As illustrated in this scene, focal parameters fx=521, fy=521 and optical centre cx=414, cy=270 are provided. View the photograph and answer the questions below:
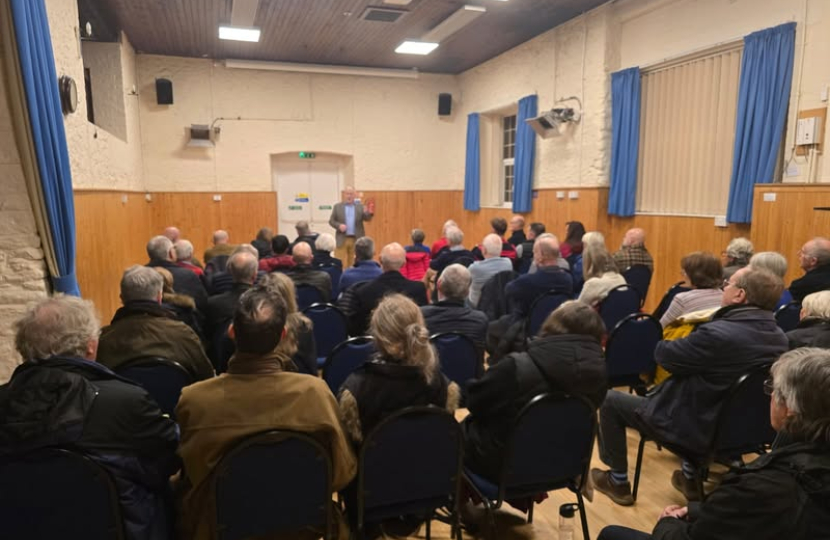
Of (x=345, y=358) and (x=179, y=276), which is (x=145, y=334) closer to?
(x=345, y=358)

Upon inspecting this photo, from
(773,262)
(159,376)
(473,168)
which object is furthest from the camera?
(473,168)

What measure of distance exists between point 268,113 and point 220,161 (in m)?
1.32

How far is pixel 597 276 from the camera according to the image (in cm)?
416

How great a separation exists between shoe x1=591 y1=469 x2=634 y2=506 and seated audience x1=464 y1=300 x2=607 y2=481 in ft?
2.89

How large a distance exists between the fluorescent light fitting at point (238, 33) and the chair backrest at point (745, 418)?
758cm

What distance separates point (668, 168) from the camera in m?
6.82

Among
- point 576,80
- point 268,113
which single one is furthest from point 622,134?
point 268,113

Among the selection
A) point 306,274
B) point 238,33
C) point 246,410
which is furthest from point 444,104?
point 246,410

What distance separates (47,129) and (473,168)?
27.1 ft

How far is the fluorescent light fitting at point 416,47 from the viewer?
855 cm

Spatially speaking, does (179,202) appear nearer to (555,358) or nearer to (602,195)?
(602,195)

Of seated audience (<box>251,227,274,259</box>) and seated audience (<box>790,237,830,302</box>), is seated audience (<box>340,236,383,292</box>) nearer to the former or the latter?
seated audience (<box>251,227,274,259</box>)

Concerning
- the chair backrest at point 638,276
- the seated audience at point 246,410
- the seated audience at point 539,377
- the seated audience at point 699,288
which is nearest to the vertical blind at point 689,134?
the chair backrest at point 638,276

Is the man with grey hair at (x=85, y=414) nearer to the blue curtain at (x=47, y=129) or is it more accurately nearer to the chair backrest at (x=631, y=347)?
the blue curtain at (x=47, y=129)
